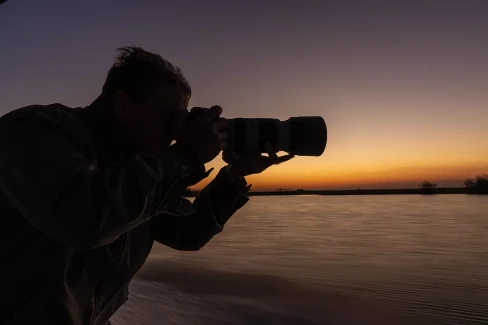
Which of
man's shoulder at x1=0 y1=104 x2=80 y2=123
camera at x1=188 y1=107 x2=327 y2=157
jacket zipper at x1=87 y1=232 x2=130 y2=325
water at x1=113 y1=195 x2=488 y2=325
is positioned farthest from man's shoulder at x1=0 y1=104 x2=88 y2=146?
water at x1=113 y1=195 x2=488 y2=325

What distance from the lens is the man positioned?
884 mm

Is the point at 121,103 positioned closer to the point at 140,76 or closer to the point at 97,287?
the point at 140,76

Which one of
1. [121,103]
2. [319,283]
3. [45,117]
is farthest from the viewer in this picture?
[319,283]

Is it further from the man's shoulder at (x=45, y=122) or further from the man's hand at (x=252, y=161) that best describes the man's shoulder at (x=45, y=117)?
the man's hand at (x=252, y=161)

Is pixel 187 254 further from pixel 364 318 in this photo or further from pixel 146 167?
pixel 146 167

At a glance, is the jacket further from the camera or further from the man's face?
the camera

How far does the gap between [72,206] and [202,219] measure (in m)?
0.79

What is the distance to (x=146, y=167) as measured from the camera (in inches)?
37.1

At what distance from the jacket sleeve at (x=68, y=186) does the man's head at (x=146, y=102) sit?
0.83 feet

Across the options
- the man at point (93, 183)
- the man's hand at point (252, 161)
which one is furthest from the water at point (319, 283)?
the man at point (93, 183)

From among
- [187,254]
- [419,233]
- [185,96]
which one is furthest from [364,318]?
[419,233]

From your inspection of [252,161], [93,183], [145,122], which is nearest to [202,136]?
[145,122]

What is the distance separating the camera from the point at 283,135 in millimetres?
1576

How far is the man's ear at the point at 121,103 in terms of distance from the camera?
1210 millimetres
